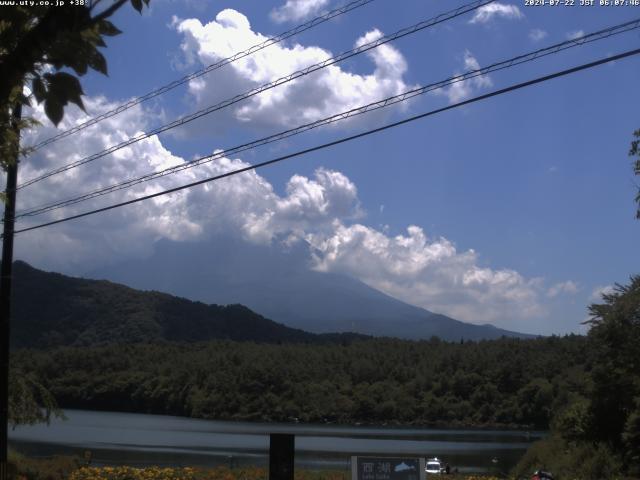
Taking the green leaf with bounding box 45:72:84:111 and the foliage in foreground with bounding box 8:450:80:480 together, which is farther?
the foliage in foreground with bounding box 8:450:80:480

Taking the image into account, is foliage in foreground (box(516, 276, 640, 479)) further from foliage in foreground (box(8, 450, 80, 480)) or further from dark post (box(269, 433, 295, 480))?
dark post (box(269, 433, 295, 480))

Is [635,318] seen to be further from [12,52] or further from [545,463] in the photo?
[12,52]

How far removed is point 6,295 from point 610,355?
2012 centimetres

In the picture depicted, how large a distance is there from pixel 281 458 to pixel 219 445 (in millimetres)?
57040

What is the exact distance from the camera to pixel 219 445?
6588cm

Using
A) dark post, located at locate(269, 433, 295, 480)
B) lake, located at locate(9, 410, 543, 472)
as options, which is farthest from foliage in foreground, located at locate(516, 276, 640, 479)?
dark post, located at locate(269, 433, 295, 480)

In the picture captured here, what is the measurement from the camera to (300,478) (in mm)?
19109

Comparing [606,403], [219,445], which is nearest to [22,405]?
[606,403]

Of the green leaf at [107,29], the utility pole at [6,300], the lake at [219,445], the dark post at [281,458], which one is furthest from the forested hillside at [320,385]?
the green leaf at [107,29]

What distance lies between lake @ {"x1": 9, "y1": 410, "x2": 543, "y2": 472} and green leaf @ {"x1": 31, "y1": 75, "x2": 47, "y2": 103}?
37.4 meters

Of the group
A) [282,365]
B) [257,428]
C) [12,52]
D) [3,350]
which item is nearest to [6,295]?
[3,350]

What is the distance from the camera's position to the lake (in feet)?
157

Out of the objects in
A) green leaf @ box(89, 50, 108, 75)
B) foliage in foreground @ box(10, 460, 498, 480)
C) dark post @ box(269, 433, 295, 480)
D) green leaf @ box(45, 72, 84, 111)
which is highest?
green leaf @ box(89, 50, 108, 75)

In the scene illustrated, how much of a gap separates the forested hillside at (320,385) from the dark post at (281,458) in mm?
106063
